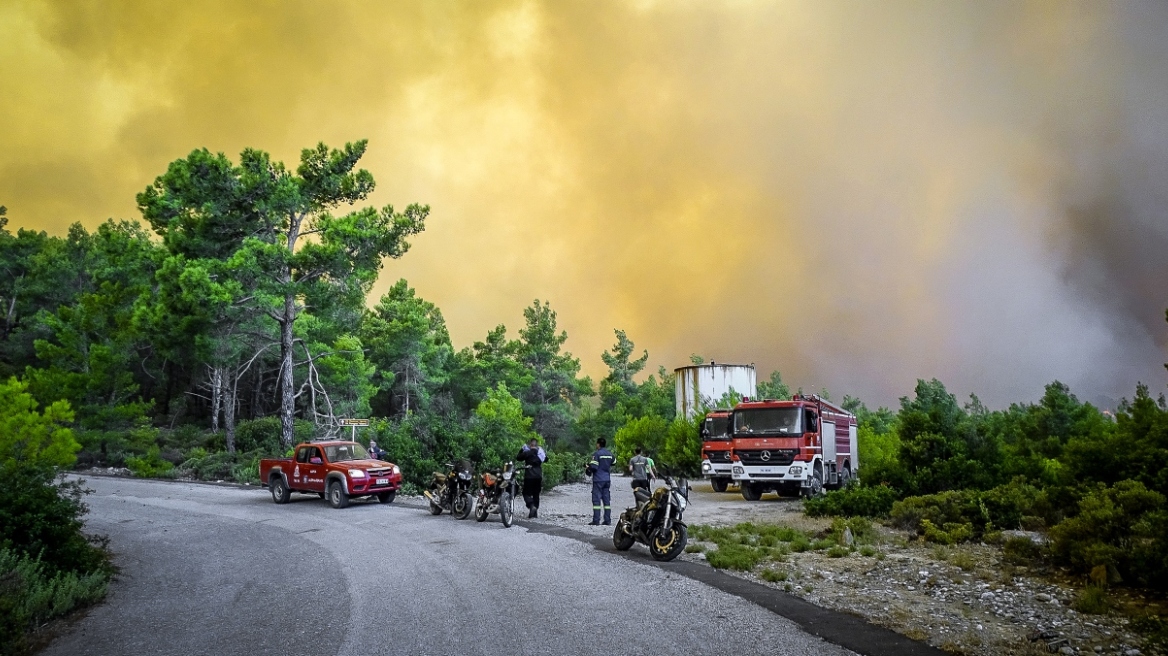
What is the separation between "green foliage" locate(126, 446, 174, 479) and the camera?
31.3 m

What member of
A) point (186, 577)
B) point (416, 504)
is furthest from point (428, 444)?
point (186, 577)

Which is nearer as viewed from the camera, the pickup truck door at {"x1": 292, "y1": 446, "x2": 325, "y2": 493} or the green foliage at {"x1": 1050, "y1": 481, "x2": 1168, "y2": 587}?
the green foliage at {"x1": 1050, "y1": 481, "x2": 1168, "y2": 587}

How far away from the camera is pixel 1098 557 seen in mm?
8914

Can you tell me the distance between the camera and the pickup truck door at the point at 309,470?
770 inches

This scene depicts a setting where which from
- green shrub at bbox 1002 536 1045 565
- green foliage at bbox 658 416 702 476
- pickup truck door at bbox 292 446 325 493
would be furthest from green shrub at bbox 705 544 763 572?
green foliage at bbox 658 416 702 476

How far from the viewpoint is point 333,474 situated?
19094 mm

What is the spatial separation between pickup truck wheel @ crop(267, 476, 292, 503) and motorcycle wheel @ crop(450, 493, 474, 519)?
6631 mm

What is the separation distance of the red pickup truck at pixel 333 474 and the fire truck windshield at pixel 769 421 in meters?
10.7

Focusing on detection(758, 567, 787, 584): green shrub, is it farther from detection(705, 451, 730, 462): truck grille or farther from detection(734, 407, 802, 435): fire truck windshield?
detection(705, 451, 730, 462): truck grille

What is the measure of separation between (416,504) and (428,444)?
186 inches

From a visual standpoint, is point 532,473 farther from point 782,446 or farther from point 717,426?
point 717,426

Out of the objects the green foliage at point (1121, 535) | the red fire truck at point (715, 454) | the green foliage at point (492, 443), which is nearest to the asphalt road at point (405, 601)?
the green foliage at point (1121, 535)

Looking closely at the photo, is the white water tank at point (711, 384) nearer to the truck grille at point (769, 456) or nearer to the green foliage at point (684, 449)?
the green foliage at point (684, 449)

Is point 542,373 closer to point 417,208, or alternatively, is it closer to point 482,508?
point 417,208
